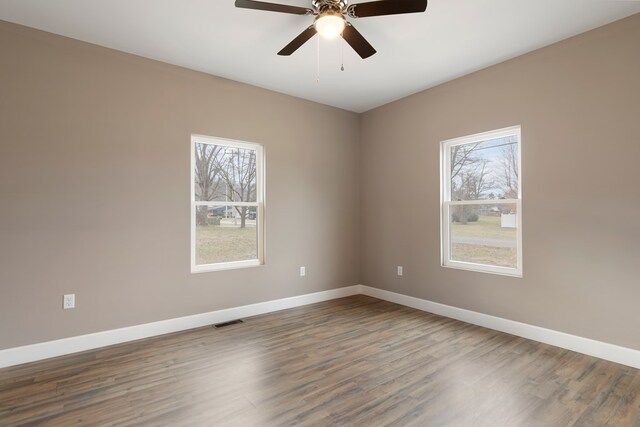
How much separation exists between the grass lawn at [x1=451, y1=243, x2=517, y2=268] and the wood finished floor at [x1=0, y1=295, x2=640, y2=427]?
76cm

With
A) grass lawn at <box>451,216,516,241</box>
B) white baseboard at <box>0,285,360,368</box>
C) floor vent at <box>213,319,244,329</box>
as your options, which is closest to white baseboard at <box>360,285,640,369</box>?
grass lawn at <box>451,216,516,241</box>

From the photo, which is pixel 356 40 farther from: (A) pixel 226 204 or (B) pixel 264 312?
(B) pixel 264 312

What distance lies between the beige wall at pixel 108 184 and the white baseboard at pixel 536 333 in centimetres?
186

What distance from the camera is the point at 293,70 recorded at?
3.51m

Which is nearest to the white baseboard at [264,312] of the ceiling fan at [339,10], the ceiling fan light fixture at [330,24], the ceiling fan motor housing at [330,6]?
the ceiling fan at [339,10]

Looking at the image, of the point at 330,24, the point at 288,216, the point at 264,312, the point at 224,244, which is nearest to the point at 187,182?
the point at 224,244

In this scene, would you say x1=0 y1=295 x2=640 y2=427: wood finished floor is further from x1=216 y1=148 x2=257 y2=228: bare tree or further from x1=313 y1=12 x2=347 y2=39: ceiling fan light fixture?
x1=313 y1=12 x2=347 y2=39: ceiling fan light fixture

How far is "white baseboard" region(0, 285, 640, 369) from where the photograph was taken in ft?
8.57

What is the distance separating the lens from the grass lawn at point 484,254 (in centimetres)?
335

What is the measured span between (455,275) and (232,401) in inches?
110

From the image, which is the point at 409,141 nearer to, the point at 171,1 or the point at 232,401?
the point at 171,1

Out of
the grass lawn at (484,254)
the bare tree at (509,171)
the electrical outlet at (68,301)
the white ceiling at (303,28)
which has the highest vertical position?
the white ceiling at (303,28)

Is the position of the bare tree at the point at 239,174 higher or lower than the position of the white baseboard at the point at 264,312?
higher

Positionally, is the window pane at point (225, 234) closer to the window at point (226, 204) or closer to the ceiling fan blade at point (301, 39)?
the window at point (226, 204)
